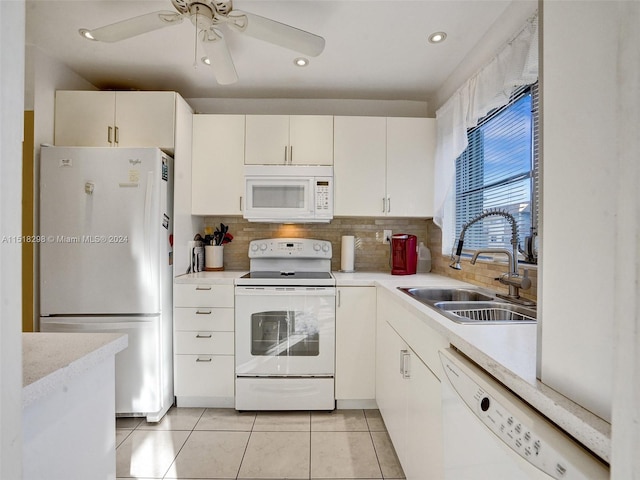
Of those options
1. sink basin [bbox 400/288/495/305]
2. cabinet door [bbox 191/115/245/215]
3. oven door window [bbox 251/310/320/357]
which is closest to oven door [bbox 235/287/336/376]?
oven door window [bbox 251/310/320/357]

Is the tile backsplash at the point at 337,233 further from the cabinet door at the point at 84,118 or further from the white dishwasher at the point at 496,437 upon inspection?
the white dishwasher at the point at 496,437

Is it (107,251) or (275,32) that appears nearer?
(275,32)

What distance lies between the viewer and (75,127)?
7.30ft

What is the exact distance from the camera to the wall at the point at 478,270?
1.56 meters

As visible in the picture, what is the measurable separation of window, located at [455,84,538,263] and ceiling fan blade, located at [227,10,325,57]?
1141 mm

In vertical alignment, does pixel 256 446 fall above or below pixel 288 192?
below

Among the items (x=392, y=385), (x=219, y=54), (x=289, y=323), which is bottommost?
(x=392, y=385)

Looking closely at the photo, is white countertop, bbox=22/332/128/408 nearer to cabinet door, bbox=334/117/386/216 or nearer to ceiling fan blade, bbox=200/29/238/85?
ceiling fan blade, bbox=200/29/238/85

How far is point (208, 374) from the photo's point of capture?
2240 mm

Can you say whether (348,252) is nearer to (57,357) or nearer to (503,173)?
(503,173)

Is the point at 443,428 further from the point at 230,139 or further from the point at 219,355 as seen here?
the point at 230,139

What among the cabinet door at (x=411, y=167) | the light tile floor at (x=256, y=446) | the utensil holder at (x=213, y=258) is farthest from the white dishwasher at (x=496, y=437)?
the utensil holder at (x=213, y=258)

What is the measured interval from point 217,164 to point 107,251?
1.00 meters

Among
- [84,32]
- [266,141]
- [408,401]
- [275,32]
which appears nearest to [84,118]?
[84,32]
